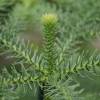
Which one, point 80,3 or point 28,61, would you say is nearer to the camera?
point 28,61

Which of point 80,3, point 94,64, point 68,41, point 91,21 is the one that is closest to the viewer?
point 94,64

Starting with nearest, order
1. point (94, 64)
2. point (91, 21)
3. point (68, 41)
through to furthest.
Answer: point (94, 64), point (68, 41), point (91, 21)

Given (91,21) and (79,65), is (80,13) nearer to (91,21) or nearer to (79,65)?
(91,21)

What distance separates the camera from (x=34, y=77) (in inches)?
21.4

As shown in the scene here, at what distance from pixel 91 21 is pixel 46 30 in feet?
1.43

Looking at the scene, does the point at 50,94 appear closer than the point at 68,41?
Yes

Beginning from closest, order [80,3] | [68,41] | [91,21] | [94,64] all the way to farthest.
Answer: [94,64]
[68,41]
[91,21]
[80,3]

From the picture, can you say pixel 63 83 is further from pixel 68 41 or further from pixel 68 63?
pixel 68 41

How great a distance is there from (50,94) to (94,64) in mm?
70

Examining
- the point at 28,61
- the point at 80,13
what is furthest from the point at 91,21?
the point at 28,61

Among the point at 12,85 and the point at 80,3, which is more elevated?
the point at 80,3

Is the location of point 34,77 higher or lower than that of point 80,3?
lower

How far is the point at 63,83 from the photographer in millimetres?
525

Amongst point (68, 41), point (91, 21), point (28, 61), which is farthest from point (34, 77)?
point (91, 21)
